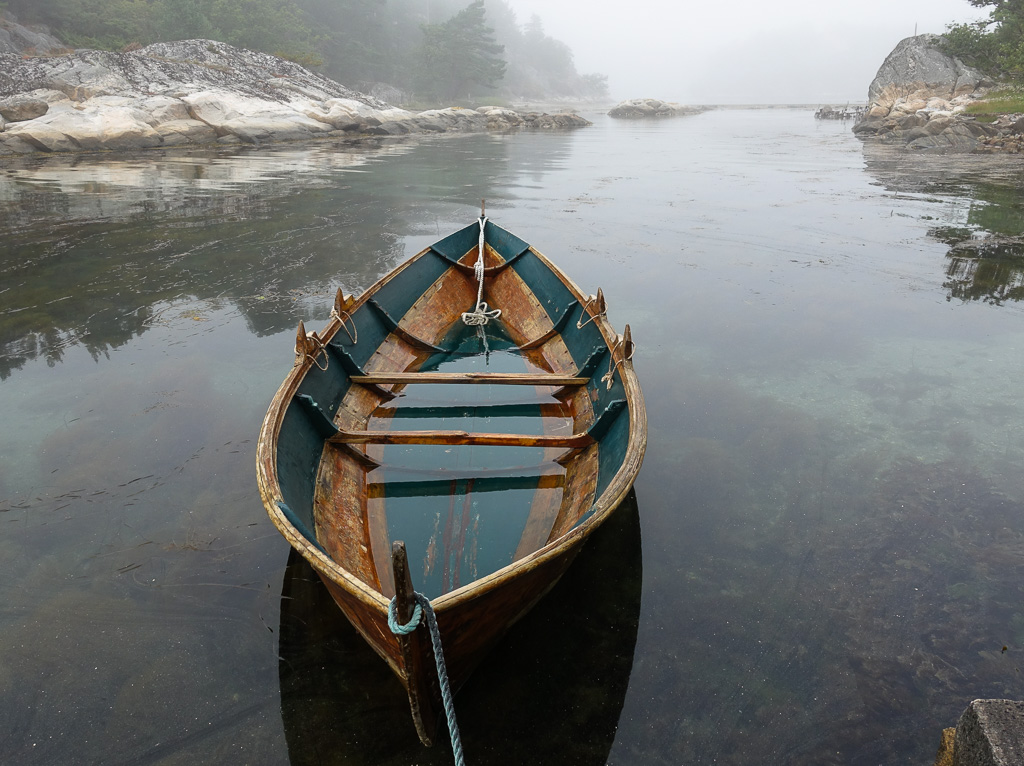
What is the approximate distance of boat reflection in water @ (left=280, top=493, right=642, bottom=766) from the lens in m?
3.08

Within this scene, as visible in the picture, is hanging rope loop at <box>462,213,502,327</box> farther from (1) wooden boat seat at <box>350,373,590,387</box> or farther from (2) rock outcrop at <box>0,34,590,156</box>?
(2) rock outcrop at <box>0,34,590,156</box>

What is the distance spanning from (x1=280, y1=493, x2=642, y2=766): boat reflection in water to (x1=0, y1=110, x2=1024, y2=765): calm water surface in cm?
1

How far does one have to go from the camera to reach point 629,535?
15.2 ft

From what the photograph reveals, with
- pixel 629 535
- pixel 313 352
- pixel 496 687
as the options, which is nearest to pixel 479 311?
pixel 313 352

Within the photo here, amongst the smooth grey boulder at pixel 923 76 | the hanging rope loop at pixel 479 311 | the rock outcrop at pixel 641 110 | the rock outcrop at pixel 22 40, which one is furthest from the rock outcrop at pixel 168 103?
the rock outcrop at pixel 641 110

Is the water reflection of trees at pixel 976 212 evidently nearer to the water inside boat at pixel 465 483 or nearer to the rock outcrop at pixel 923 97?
the rock outcrop at pixel 923 97

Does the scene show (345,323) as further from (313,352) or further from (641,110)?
(641,110)

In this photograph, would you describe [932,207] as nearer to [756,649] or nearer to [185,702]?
[756,649]

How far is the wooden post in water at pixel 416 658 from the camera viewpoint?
2.43 metres

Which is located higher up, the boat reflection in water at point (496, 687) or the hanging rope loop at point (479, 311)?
the hanging rope loop at point (479, 311)

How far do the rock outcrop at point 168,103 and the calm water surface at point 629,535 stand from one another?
2058 cm

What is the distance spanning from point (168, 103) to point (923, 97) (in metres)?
47.3

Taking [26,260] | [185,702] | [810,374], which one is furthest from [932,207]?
[26,260]

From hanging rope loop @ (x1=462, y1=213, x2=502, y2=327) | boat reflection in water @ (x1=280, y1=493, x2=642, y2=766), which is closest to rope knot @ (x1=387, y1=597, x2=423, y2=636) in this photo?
boat reflection in water @ (x1=280, y1=493, x2=642, y2=766)
